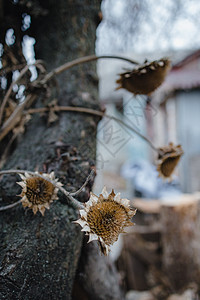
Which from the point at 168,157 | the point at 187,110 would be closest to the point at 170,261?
the point at 168,157

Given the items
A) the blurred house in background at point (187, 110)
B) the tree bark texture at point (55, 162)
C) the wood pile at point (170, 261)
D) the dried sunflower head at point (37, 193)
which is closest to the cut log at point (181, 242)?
the wood pile at point (170, 261)

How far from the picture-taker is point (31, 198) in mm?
657

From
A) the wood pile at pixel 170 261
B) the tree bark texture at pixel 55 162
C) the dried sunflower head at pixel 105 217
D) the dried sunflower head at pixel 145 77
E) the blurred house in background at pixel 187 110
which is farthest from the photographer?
the blurred house in background at pixel 187 110

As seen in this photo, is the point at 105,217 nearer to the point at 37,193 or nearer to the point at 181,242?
the point at 37,193

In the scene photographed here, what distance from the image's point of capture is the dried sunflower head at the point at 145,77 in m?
0.80

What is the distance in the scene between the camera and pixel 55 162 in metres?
0.84

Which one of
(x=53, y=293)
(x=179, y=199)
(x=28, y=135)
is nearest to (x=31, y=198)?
(x=53, y=293)

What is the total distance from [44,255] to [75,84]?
0.70m

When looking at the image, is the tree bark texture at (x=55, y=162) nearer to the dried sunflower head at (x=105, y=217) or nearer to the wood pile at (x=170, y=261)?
the dried sunflower head at (x=105, y=217)

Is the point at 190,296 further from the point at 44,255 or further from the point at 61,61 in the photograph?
the point at 61,61

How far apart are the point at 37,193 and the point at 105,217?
8.5 inches

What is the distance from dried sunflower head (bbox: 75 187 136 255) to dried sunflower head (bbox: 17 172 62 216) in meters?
0.14

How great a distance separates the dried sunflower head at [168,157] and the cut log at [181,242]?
1.81 m

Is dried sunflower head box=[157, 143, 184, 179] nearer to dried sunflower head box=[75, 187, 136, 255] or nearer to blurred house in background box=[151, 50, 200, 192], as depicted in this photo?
dried sunflower head box=[75, 187, 136, 255]
